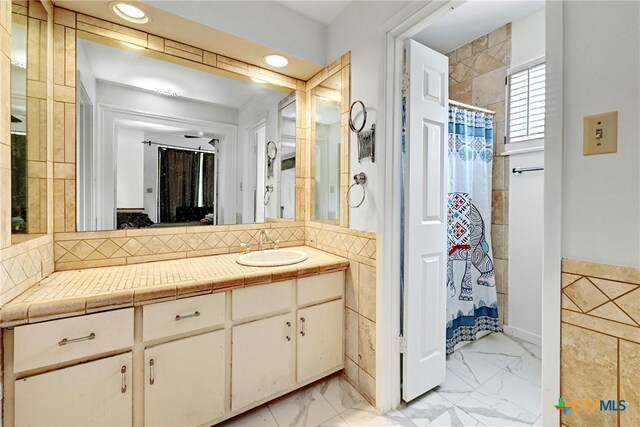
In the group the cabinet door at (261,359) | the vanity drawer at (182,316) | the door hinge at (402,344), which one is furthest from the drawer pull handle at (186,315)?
the door hinge at (402,344)

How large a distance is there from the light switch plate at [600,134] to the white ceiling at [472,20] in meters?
1.56

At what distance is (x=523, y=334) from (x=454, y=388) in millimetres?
Answer: 1024

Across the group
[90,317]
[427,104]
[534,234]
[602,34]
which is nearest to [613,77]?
[602,34]

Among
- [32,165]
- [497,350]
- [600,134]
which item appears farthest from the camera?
[497,350]

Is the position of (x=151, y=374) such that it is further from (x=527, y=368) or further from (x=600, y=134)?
(x=527, y=368)

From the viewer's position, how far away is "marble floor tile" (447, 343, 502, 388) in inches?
74.2

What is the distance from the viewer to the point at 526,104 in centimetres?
230

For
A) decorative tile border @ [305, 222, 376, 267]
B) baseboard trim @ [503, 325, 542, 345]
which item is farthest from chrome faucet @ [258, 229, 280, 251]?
baseboard trim @ [503, 325, 542, 345]

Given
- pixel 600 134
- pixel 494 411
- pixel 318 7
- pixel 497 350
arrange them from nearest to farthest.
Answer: pixel 600 134
pixel 494 411
pixel 318 7
pixel 497 350

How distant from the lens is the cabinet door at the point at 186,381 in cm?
124

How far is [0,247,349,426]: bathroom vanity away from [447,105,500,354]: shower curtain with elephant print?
1.03 m

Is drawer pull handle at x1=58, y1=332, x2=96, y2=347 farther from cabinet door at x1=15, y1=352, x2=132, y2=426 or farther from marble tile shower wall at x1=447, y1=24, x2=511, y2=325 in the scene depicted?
marble tile shower wall at x1=447, y1=24, x2=511, y2=325

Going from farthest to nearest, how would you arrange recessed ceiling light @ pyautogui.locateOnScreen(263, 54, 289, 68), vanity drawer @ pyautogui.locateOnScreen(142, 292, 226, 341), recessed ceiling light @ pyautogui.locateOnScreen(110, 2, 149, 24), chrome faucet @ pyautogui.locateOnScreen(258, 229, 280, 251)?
chrome faucet @ pyautogui.locateOnScreen(258, 229, 280, 251), recessed ceiling light @ pyautogui.locateOnScreen(263, 54, 289, 68), recessed ceiling light @ pyautogui.locateOnScreen(110, 2, 149, 24), vanity drawer @ pyautogui.locateOnScreen(142, 292, 226, 341)

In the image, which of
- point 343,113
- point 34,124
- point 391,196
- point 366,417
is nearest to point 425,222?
point 391,196
